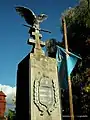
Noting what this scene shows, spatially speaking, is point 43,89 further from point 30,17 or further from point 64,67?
point 30,17

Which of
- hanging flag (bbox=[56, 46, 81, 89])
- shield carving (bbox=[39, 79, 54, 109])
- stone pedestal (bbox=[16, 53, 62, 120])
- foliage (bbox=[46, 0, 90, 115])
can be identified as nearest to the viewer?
stone pedestal (bbox=[16, 53, 62, 120])

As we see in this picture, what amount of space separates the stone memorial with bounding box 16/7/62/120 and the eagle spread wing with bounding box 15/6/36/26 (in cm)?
77

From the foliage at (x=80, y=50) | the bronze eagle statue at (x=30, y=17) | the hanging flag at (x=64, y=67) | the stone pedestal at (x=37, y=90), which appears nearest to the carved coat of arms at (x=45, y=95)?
the stone pedestal at (x=37, y=90)

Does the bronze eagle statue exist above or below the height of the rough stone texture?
above

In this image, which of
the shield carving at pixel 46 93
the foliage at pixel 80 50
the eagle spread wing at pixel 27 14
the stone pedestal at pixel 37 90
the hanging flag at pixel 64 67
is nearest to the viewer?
the stone pedestal at pixel 37 90

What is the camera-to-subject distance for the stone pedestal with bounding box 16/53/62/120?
8359mm

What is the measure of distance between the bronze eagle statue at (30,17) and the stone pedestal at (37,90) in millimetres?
1368

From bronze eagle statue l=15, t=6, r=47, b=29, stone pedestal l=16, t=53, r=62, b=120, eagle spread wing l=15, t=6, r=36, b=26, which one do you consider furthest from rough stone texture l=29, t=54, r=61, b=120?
eagle spread wing l=15, t=6, r=36, b=26

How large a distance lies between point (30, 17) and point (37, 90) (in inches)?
112

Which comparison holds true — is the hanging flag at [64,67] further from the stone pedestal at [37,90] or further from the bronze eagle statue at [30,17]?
the bronze eagle statue at [30,17]

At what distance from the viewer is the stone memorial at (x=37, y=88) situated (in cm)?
837

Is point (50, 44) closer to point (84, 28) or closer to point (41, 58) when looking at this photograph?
point (84, 28)

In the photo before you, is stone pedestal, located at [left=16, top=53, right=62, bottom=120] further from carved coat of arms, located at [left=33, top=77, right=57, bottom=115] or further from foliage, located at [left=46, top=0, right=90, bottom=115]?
foliage, located at [left=46, top=0, right=90, bottom=115]

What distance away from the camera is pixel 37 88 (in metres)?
8.54
